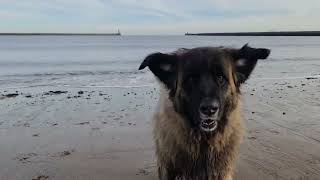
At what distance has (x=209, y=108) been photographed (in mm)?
4562

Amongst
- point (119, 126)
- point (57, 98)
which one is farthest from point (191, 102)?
point (57, 98)

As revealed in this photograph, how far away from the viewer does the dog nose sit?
4.55 metres

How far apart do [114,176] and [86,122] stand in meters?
3.71

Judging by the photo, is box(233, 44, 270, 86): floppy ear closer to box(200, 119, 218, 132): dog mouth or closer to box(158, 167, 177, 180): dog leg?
box(200, 119, 218, 132): dog mouth

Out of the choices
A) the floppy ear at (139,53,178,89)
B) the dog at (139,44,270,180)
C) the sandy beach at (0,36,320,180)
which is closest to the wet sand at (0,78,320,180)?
the sandy beach at (0,36,320,180)

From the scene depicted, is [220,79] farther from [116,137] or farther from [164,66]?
[116,137]

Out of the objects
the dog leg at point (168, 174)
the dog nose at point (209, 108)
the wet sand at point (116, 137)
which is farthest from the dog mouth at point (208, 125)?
the wet sand at point (116, 137)

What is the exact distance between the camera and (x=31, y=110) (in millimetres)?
11898

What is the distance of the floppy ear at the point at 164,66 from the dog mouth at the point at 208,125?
58cm

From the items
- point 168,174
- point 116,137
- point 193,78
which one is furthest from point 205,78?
point 116,137

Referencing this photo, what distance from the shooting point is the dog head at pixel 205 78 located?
4.75m

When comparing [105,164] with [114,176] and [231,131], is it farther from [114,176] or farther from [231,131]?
[231,131]

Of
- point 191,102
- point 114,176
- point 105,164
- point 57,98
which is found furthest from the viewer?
point 57,98

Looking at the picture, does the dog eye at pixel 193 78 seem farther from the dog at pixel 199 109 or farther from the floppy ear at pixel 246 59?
the floppy ear at pixel 246 59
